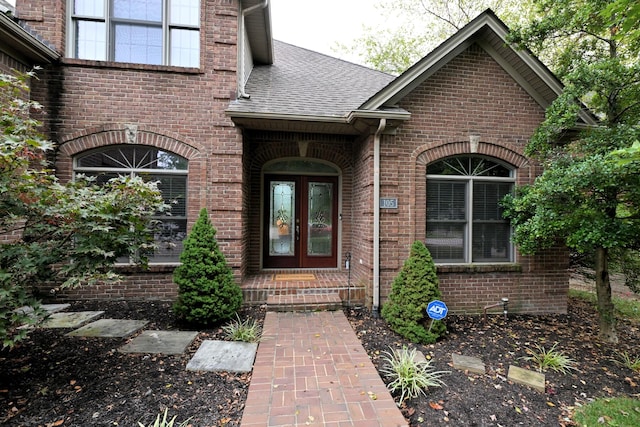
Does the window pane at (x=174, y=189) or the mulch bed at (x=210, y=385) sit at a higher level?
the window pane at (x=174, y=189)

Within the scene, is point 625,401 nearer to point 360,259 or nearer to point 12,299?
point 360,259

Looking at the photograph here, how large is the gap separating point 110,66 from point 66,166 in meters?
1.83

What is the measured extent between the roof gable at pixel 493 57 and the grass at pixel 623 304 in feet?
13.4

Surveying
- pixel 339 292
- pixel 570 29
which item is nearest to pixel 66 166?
pixel 339 292

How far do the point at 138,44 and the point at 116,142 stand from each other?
1797 millimetres

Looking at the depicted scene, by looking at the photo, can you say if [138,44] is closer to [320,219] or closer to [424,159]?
[320,219]

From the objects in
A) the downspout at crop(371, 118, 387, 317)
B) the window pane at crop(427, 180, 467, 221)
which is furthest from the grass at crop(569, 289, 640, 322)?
the downspout at crop(371, 118, 387, 317)

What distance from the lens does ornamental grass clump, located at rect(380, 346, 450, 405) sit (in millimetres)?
2924

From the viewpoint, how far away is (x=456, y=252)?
17.8 ft

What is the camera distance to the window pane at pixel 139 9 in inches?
198

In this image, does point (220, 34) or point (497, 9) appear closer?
point (220, 34)

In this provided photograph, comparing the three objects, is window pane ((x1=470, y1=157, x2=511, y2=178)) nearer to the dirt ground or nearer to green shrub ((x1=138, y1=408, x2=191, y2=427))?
the dirt ground

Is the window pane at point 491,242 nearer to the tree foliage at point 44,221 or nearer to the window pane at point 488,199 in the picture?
the window pane at point 488,199

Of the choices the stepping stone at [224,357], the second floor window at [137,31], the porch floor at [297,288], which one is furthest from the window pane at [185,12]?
the stepping stone at [224,357]
